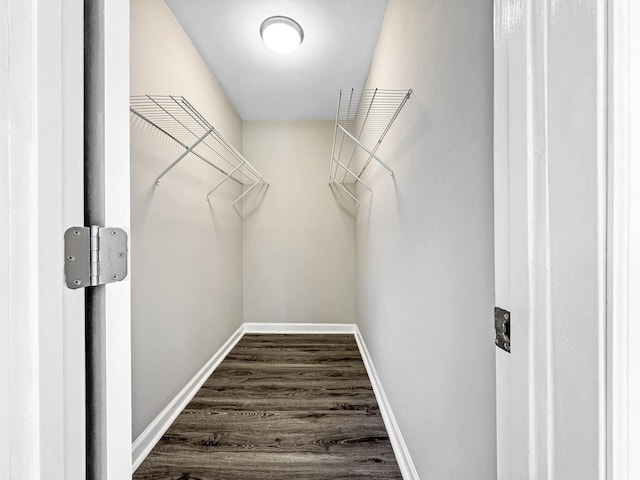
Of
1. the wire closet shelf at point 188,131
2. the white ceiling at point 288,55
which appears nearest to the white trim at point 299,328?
the wire closet shelf at point 188,131

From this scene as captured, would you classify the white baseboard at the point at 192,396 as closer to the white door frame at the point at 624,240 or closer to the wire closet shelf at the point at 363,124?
the white door frame at the point at 624,240

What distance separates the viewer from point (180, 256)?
1857 millimetres

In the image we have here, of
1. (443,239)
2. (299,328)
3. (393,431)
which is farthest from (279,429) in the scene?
(299,328)

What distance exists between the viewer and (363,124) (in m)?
1.69

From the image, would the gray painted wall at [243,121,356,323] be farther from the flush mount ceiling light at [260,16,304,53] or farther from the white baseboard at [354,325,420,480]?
the flush mount ceiling light at [260,16,304,53]

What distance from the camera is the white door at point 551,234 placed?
0.32 metres

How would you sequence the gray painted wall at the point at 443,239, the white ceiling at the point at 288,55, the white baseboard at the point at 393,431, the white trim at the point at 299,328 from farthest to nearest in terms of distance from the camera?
the white trim at the point at 299,328
the white ceiling at the point at 288,55
the white baseboard at the point at 393,431
the gray painted wall at the point at 443,239

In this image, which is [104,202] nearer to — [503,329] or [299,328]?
[503,329]

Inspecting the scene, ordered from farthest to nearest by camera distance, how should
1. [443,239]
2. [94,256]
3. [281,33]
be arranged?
1. [281,33]
2. [443,239]
3. [94,256]

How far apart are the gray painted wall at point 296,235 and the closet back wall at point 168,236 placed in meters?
0.73

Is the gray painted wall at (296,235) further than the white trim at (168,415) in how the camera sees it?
Yes

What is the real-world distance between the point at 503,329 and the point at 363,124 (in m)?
1.45

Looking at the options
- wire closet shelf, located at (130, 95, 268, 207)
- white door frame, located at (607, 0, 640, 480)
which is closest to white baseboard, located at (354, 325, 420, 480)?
white door frame, located at (607, 0, 640, 480)
